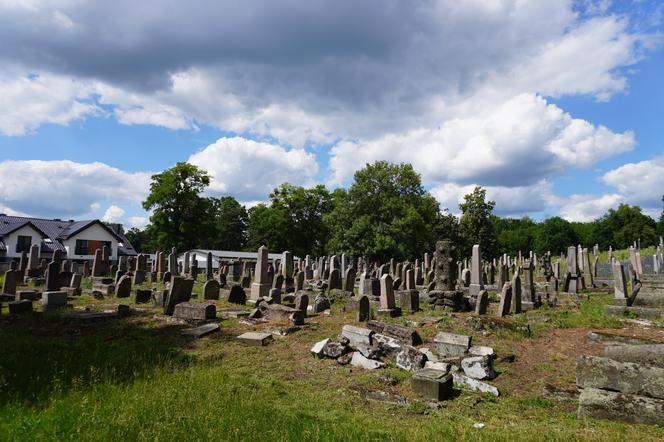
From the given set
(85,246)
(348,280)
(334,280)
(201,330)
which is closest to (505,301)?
→ (348,280)

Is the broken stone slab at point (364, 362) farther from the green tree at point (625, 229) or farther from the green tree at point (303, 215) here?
the green tree at point (625, 229)

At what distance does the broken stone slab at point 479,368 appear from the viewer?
7480 mm

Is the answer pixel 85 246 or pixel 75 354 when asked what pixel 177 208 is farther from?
pixel 75 354

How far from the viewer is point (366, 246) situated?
45875 millimetres

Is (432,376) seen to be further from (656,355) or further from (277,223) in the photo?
(277,223)

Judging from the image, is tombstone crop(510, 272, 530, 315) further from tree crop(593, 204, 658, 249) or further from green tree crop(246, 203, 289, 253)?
tree crop(593, 204, 658, 249)

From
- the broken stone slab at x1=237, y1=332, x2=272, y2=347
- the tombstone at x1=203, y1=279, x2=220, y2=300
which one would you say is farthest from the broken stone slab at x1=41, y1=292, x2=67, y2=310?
the broken stone slab at x1=237, y1=332, x2=272, y2=347

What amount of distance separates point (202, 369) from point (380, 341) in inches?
147

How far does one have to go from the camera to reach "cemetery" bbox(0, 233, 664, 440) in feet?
17.1

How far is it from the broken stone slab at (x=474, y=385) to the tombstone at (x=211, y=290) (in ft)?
38.6

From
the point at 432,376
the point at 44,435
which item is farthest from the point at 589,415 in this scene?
the point at 44,435

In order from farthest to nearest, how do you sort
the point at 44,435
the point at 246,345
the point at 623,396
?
the point at 246,345 → the point at 623,396 → the point at 44,435

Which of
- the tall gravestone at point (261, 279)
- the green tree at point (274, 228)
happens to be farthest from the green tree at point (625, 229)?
the tall gravestone at point (261, 279)

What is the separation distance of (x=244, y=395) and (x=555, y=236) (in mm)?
111032
